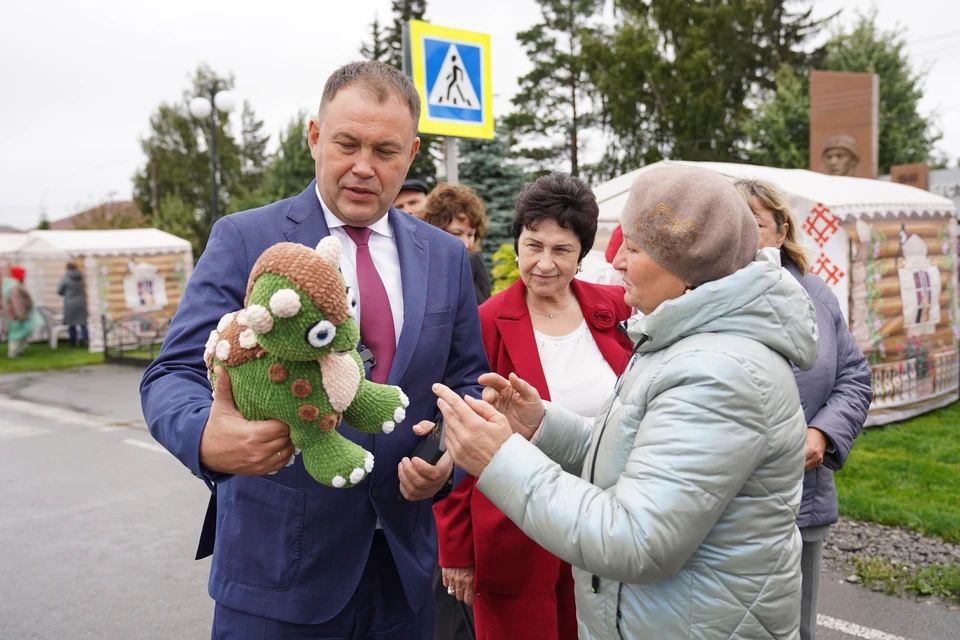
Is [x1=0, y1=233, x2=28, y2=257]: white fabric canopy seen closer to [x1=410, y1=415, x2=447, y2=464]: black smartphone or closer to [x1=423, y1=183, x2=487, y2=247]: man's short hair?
[x1=423, y1=183, x2=487, y2=247]: man's short hair

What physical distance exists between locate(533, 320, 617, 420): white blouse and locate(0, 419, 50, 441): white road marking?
884 cm

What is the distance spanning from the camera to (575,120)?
34250 millimetres

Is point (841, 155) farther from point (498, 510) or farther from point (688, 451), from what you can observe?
point (688, 451)

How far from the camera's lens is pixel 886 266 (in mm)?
8500

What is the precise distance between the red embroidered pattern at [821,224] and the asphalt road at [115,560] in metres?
4.55

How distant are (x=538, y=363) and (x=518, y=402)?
765 millimetres

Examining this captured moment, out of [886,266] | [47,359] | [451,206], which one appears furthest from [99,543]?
[47,359]

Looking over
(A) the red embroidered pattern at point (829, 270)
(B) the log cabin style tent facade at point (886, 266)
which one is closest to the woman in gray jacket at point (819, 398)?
(B) the log cabin style tent facade at point (886, 266)

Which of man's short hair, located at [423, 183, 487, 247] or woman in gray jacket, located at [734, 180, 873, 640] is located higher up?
man's short hair, located at [423, 183, 487, 247]

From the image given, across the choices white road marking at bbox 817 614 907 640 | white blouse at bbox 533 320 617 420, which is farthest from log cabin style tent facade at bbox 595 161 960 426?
white blouse at bbox 533 320 617 420

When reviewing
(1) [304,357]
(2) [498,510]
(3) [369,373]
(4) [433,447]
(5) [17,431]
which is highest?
(1) [304,357]

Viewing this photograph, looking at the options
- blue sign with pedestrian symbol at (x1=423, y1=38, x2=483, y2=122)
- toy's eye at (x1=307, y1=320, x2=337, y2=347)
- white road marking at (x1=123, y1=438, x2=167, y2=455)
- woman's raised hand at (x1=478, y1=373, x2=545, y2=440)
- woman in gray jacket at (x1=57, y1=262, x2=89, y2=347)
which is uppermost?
blue sign with pedestrian symbol at (x1=423, y1=38, x2=483, y2=122)

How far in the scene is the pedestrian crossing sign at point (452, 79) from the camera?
583 centimetres

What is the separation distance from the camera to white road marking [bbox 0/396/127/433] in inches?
386
